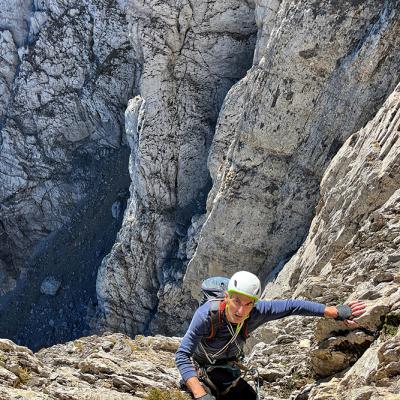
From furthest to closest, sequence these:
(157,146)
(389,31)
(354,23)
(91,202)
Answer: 1. (91,202)
2. (157,146)
3. (354,23)
4. (389,31)

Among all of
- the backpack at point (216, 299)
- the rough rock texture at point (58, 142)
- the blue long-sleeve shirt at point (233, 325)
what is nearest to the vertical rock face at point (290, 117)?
the blue long-sleeve shirt at point (233, 325)

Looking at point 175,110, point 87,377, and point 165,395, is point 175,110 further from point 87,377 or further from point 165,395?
point 165,395

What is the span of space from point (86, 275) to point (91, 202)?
611cm

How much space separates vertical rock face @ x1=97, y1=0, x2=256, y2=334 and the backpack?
2173cm

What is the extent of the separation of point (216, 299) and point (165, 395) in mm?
2674

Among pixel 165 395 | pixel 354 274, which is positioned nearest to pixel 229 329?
pixel 165 395

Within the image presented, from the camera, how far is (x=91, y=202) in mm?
41031

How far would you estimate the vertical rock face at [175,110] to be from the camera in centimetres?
2961

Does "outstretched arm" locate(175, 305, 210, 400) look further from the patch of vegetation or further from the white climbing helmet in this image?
the patch of vegetation

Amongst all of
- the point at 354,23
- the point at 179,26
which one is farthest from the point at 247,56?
the point at 354,23

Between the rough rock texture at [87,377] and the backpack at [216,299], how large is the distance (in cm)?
227

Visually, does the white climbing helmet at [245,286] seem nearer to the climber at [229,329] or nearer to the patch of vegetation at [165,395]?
the climber at [229,329]

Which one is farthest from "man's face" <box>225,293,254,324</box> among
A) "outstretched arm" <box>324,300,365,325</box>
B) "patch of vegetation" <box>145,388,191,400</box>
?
"patch of vegetation" <box>145,388,191,400</box>

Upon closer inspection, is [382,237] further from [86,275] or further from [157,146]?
[86,275]
